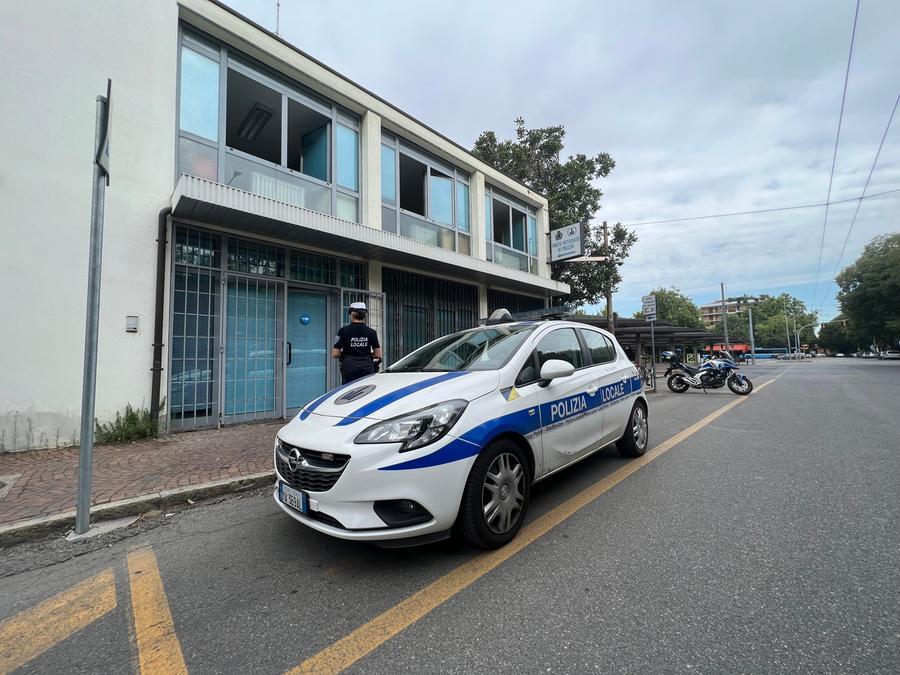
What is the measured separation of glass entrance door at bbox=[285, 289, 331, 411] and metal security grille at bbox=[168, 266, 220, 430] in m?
1.26

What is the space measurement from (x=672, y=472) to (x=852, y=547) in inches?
65.3

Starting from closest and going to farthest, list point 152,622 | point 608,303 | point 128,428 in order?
point 152,622
point 128,428
point 608,303

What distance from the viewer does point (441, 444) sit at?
2.48 m

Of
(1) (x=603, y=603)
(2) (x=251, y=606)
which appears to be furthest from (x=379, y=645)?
(1) (x=603, y=603)

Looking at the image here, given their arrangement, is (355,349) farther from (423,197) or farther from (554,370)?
(423,197)

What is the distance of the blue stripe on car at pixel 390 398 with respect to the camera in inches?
105

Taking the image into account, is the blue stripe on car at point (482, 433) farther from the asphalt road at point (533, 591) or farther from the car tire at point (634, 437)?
the car tire at point (634, 437)

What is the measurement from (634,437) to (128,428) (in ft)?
21.7

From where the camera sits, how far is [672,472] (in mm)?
4273

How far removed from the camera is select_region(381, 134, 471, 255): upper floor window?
9.94 metres

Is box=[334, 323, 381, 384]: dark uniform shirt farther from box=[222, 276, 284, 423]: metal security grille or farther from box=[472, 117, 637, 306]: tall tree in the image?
box=[472, 117, 637, 306]: tall tree

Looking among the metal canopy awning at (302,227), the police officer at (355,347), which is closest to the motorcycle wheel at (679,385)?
the metal canopy awning at (302,227)

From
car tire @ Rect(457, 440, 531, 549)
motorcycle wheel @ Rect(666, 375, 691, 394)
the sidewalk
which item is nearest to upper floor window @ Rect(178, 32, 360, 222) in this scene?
the sidewalk

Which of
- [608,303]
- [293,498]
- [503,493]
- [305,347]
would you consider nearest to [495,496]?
[503,493]
